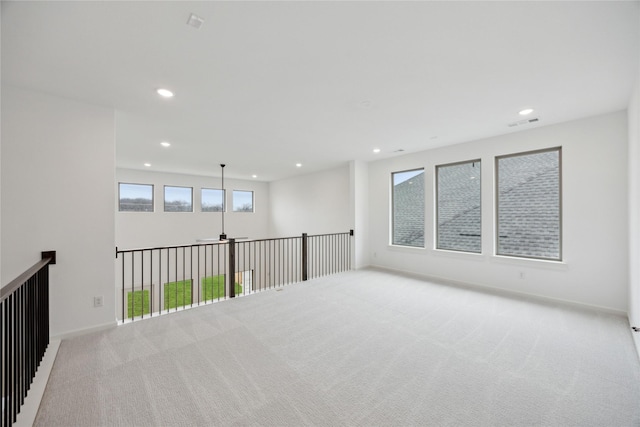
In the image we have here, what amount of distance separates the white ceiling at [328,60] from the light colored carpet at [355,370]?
8.68ft

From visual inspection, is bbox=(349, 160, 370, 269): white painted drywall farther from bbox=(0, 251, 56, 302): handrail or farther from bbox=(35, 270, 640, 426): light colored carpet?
bbox=(0, 251, 56, 302): handrail

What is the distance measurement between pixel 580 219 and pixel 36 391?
242 inches

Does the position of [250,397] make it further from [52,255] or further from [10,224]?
[10,224]

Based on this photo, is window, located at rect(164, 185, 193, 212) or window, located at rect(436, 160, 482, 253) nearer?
window, located at rect(436, 160, 482, 253)

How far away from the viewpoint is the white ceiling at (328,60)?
5.71 ft

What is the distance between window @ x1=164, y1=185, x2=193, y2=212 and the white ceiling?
4543mm

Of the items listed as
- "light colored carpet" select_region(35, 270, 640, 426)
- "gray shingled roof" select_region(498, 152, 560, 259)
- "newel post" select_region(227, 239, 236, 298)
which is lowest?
"light colored carpet" select_region(35, 270, 640, 426)

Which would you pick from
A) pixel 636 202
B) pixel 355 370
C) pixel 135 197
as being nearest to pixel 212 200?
pixel 135 197

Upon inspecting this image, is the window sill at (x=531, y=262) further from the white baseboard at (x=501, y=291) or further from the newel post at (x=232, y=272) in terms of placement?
the newel post at (x=232, y=272)

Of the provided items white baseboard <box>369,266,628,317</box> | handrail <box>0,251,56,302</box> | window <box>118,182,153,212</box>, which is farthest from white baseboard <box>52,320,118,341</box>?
window <box>118,182,153,212</box>

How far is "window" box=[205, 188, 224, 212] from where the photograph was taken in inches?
A: 345

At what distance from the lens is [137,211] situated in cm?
760

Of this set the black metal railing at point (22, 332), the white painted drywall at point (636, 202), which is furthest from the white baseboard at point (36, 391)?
the white painted drywall at point (636, 202)

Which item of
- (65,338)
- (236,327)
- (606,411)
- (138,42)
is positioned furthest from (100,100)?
(606,411)
